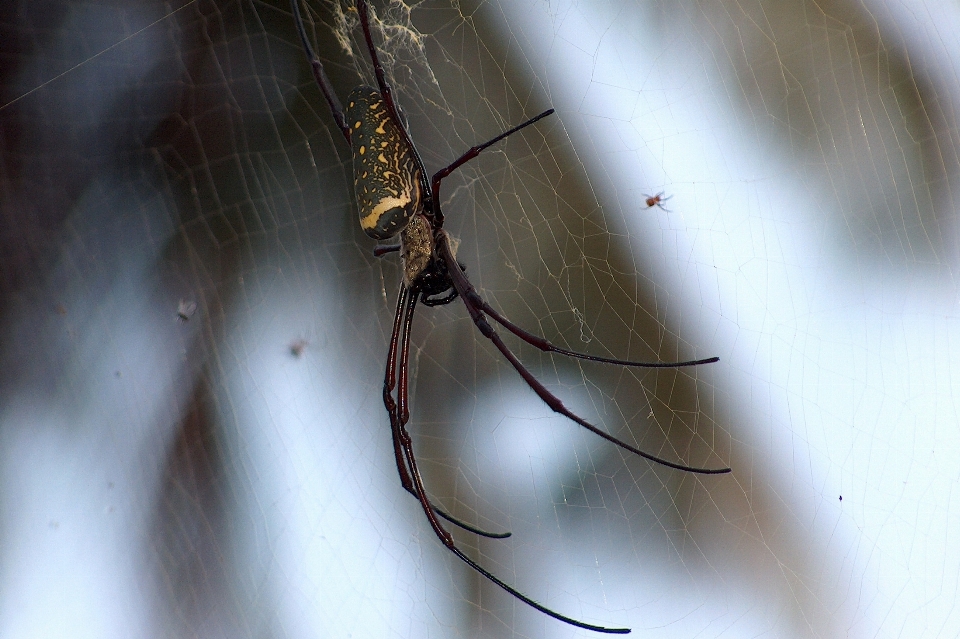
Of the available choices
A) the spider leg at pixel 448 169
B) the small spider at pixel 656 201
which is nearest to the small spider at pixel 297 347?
the spider leg at pixel 448 169

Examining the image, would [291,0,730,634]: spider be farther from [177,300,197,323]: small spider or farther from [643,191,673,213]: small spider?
[177,300,197,323]: small spider

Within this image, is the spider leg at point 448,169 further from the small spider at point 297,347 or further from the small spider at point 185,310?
the small spider at point 185,310

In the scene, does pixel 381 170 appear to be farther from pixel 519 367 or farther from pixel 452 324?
pixel 452 324

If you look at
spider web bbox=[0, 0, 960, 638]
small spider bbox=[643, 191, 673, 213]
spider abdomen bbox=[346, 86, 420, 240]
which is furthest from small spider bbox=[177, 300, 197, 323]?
small spider bbox=[643, 191, 673, 213]

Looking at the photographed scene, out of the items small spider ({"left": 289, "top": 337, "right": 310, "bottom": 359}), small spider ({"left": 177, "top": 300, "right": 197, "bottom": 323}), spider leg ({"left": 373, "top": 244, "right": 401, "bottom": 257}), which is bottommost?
small spider ({"left": 289, "top": 337, "right": 310, "bottom": 359})

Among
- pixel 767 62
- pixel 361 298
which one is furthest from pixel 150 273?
pixel 767 62

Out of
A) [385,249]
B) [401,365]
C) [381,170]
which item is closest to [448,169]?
[381,170]
